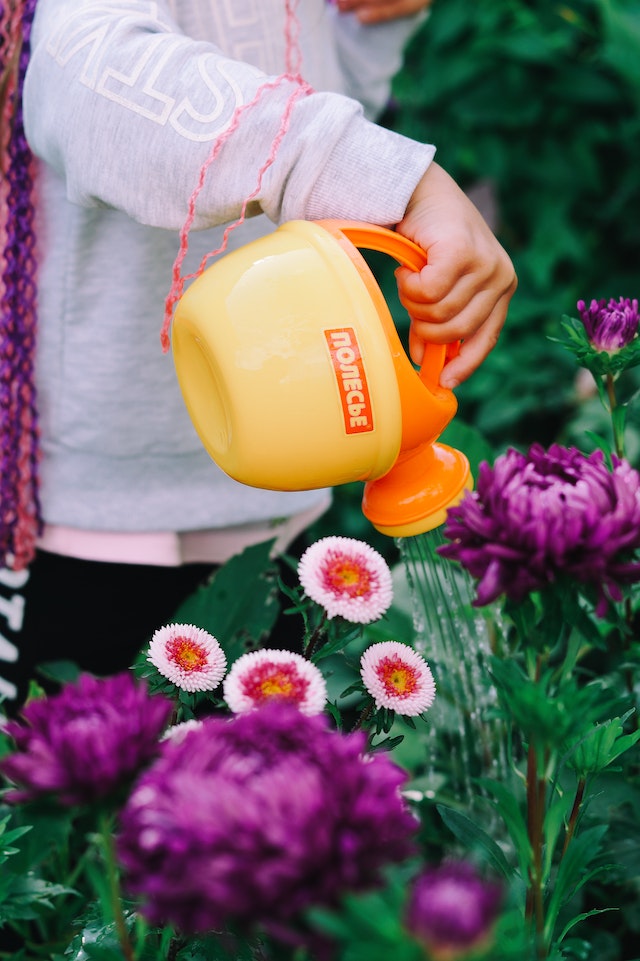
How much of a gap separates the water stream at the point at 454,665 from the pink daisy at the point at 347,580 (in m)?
0.22

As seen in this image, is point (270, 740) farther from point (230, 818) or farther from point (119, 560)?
point (119, 560)

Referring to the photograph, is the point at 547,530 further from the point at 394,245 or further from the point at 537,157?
the point at 537,157

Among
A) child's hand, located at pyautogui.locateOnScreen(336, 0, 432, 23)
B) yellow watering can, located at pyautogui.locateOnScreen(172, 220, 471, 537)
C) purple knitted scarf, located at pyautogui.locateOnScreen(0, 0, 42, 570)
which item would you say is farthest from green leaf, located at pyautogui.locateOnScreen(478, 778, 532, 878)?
child's hand, located at pyautogui.locateOnScreen(336, 0, 432, 23)

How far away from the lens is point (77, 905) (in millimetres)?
792

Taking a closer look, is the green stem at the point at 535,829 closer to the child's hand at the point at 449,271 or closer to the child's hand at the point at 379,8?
the child's hand at the point at 449,271

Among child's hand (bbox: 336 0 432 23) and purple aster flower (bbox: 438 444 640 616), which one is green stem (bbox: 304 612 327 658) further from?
child's hand (bbox: 336 0 432 23)

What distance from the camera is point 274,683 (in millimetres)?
431

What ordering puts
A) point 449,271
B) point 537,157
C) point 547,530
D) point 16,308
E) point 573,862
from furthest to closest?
point 537,157, point 16,308, point 449,271, point 573,862, point 547,530

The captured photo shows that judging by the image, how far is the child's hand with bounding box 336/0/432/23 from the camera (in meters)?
0.96

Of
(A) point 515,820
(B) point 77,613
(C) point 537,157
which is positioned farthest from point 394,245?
(C) point 537,157

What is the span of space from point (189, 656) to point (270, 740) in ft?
0.50

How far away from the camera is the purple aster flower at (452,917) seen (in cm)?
27

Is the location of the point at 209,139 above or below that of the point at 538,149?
above

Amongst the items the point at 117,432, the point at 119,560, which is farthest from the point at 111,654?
the point at 117,432
